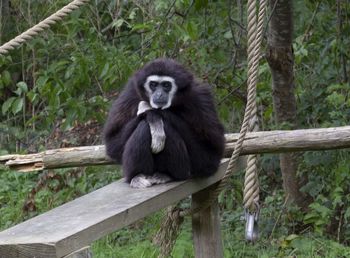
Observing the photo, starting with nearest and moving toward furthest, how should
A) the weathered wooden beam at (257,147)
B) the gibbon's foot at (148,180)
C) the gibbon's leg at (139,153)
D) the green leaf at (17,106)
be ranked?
the gibbon's foot at (148,180) → the gibbon's leg at (139,153) → the weathered wooden beam at (257,147) → the green leaf at (17,106)

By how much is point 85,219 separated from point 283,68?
Result: 4.27m

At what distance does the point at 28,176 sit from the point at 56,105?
2.36m

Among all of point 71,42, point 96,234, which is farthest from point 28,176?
point 96,234

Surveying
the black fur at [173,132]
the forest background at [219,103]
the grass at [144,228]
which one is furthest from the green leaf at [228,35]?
the black fur at [173,132]

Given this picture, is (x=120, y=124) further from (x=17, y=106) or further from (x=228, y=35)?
(x=228, y=35)

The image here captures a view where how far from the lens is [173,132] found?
475 cm

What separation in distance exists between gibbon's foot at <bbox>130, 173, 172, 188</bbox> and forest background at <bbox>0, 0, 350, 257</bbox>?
1.77 m

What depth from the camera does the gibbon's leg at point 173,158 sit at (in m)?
4.66

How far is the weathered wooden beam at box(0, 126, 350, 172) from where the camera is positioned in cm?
495

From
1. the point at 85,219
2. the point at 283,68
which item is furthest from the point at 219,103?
the point at 85,219

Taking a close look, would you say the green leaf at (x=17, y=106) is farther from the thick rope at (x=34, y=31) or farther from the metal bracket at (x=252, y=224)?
the thick rope at (x=34, y=31)

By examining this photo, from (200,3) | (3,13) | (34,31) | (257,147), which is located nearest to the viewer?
(34,31)

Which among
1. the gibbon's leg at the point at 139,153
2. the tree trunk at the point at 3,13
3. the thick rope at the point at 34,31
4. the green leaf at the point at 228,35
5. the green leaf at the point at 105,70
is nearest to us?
the thick rope at the point at 34,31

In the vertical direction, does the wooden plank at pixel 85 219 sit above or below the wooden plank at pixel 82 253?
above
